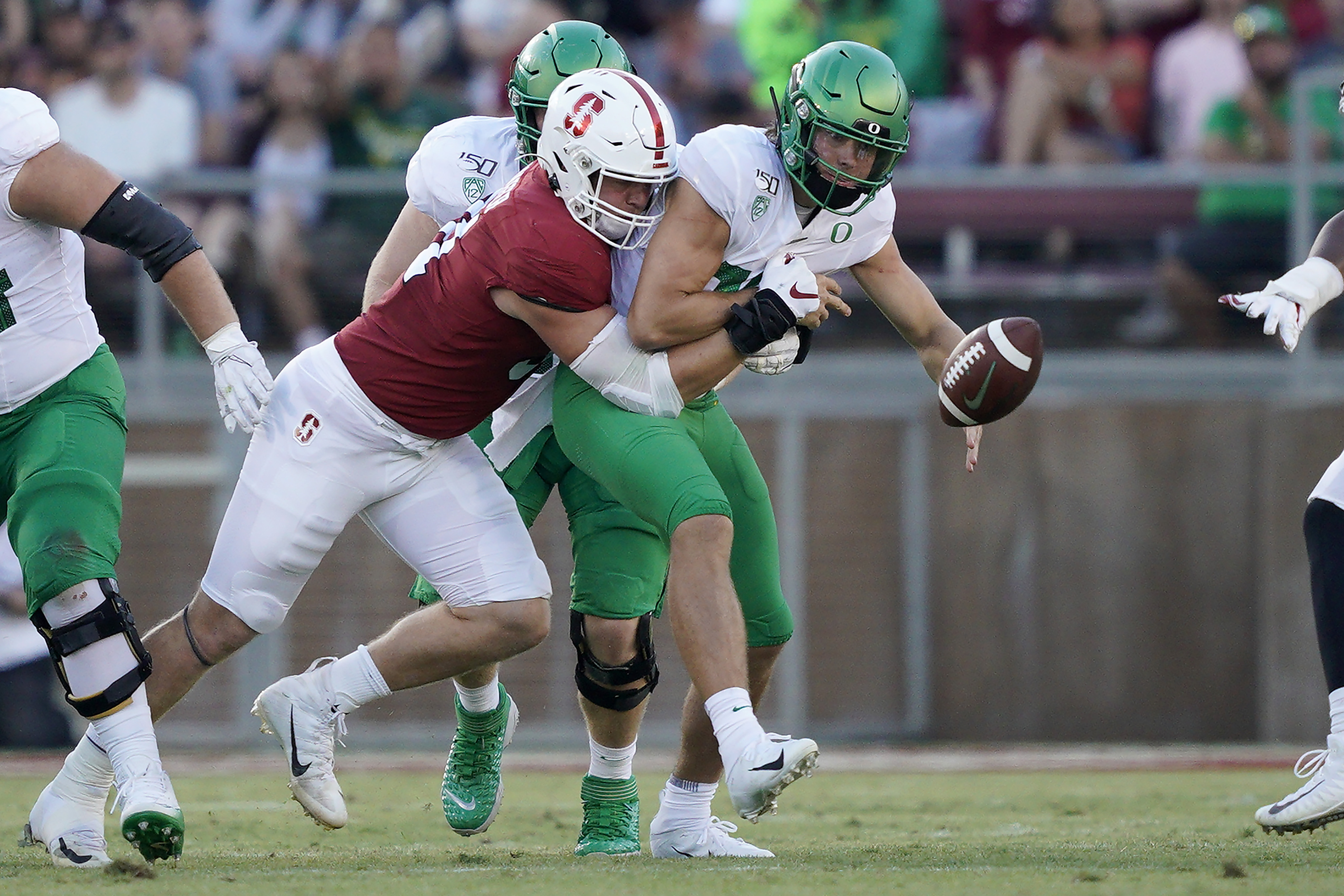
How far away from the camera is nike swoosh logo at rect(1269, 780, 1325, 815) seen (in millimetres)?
4320

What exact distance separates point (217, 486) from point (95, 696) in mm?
4528

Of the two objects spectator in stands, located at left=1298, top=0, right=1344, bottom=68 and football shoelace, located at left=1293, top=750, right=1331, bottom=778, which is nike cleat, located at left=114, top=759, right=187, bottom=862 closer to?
football shoelace, located at left=1293, top=750, right=1331, bottom=778

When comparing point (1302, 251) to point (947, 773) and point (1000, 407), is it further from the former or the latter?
point (1000, 407)

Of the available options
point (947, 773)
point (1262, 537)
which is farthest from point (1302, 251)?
point (947, 773)

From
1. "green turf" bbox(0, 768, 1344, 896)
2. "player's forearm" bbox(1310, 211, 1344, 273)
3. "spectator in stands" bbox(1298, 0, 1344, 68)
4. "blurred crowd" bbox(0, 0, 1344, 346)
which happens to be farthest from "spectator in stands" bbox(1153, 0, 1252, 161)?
"player's forearm" bbox(1310, 211, 1344, 273)

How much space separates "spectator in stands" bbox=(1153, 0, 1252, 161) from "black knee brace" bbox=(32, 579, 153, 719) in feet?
A: 21.3

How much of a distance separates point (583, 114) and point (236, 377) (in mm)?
1067

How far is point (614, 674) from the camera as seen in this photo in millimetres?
4734

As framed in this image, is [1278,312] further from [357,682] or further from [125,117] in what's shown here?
[125,117]

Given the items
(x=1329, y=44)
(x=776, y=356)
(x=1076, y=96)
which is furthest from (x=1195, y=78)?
(x=776, y=356)

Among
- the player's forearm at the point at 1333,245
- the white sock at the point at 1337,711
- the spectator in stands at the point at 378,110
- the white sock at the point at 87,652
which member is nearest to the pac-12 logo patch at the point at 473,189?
the white sock at the point at 87,652

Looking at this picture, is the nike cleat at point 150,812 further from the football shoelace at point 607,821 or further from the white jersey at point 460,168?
the white jersey at point 460,168

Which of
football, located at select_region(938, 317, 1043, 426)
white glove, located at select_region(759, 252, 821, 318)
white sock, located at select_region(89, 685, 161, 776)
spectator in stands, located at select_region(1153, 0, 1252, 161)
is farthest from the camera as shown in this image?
spectator in stands, located at select_region(1153, 0, 1252, 161)

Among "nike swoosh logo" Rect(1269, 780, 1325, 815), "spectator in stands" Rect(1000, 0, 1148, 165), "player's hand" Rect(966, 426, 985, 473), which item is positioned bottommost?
"nike swoosh logo" Rect(1269, 780, 1325, 815)
